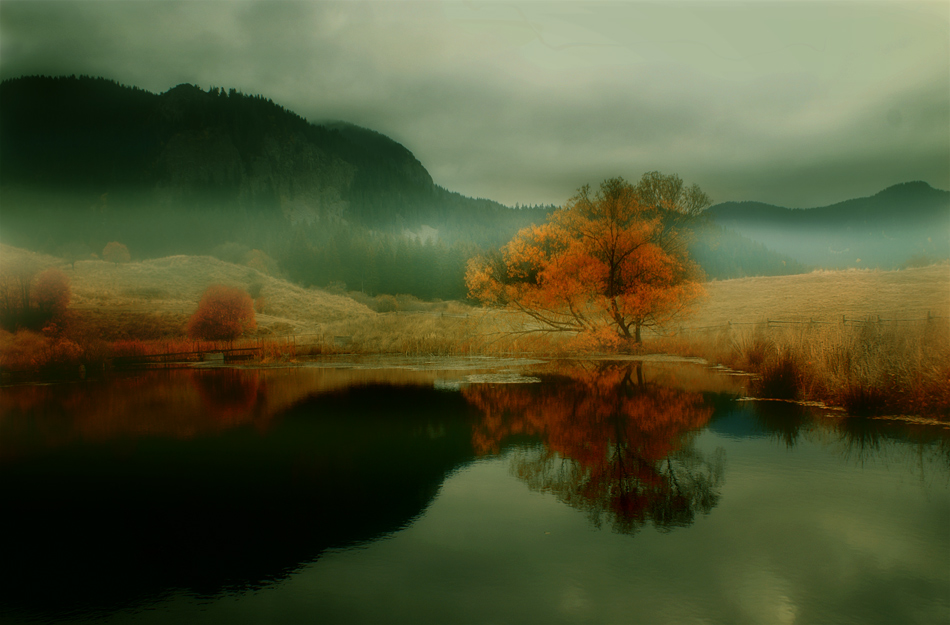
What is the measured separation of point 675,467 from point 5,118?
203 metres

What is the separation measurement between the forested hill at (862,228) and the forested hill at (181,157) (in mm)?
76100

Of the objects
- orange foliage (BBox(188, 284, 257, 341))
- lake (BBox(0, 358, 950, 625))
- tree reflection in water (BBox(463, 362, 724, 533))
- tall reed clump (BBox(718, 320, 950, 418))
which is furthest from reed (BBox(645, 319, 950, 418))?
orange foliage (BBox(188, 284, 257, 341))

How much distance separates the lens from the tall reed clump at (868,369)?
456 inches

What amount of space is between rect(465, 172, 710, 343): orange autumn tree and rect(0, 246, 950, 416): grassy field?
177 cm

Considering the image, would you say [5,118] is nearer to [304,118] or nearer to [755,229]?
[304,118]

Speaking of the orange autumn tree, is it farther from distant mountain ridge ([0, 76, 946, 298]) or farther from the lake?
distant mountain ridge ([0, 76, 946, 298])

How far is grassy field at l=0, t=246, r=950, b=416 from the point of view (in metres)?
12.6

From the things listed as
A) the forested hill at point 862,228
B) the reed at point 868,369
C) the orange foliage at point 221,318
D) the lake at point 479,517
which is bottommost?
the lake at point 479,517

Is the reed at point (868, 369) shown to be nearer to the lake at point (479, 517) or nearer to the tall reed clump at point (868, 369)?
the tall reed clump at point (868, 369)

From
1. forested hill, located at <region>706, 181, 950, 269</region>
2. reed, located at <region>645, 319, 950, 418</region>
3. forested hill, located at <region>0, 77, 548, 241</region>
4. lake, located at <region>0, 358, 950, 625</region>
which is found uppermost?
forested hill, located at <region>0, 77, 548, 241</region>

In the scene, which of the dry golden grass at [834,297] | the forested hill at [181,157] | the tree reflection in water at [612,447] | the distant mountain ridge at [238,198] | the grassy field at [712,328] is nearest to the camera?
the tree reflection in water at [612,447]

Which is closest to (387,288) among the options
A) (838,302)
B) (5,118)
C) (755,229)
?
(838,302)

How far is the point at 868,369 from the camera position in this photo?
494 inches

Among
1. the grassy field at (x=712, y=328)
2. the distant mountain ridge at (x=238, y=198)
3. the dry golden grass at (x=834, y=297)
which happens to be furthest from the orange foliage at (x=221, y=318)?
the dry golden grass at (x=834, y=297)
